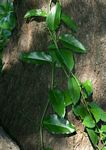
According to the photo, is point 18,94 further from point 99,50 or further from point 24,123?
point 99,50

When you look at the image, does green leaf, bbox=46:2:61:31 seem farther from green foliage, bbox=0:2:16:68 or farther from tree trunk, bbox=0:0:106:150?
green foliage, bbox=0:2:16:68

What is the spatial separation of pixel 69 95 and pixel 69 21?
0.85 ft

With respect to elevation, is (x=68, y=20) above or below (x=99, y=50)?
above

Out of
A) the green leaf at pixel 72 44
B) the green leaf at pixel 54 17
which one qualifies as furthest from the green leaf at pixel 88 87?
the green leaf at pixel 54 17

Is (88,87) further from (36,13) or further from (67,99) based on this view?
(36,13)

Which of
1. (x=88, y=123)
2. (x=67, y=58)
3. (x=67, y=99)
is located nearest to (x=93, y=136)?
(x=88, y=123)

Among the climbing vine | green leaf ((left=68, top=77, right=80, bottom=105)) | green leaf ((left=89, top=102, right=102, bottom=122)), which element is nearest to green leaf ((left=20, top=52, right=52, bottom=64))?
the climbing vine

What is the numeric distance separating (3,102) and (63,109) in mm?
340

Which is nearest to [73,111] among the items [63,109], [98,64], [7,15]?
[63,109]

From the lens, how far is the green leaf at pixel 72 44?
1.18 metres

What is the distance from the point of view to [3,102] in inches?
56.4

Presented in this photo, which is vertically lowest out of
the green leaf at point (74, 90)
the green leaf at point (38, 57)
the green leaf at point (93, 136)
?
the green leaf at point (93, 136)

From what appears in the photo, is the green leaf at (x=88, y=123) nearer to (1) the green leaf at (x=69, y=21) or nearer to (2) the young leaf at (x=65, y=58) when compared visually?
(2) the young leaf at (x=65, y=58)

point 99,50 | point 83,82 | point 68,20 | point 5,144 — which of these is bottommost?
point 5,144
